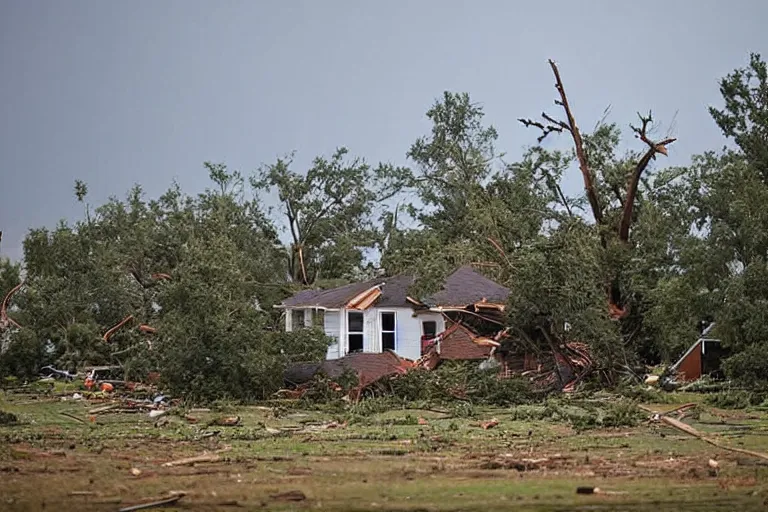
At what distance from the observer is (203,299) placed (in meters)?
28.5

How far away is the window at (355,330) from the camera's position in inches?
1625

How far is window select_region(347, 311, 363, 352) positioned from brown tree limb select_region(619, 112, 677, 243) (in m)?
10.8

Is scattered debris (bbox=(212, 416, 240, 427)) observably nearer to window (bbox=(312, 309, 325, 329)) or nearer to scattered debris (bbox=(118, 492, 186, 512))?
scattered debris (bbox=(118, 492, 186, 512))

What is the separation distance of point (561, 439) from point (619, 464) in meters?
4.18

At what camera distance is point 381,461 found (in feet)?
50.1

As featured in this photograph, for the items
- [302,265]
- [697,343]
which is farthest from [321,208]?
[697,343]

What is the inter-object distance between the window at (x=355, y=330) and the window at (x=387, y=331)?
0.90 metres

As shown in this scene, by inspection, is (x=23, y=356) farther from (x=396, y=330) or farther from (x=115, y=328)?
(x=396, y=330)

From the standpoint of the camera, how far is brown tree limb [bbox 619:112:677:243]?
37125 millimetres

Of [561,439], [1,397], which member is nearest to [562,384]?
[561,439]

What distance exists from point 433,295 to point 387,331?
2.66 m

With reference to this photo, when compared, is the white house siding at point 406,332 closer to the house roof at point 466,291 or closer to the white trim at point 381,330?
the white trim at point 381,330

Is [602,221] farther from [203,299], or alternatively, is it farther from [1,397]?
[1,397]

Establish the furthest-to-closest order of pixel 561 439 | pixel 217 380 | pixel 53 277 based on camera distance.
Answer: pixel 53 277
pixel 217 380
pixel 561 439
